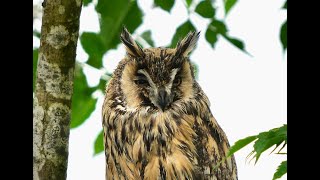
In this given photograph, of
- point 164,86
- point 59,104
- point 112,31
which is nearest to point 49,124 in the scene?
point 59,104

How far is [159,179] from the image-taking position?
2979 mm

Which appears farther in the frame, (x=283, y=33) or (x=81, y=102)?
(x=81, y=102)

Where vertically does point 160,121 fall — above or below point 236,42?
below

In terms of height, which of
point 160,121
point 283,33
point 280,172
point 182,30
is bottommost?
point 280,172

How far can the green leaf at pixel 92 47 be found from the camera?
301 cm

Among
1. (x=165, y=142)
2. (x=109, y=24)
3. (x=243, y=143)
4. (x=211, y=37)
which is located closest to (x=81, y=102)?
(x=165, y=142)

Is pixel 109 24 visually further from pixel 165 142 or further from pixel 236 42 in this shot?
pixel 165 142

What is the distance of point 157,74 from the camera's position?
291cm

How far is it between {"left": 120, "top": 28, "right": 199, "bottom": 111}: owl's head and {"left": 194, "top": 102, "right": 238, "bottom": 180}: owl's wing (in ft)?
0.58

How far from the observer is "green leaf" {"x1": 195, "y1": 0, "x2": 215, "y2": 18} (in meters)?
2.83

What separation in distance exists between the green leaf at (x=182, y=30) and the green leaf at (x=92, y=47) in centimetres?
37

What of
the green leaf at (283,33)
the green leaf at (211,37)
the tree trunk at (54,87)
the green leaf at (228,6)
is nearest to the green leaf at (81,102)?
the green leaf at (211,37)

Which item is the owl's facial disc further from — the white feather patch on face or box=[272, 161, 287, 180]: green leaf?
box=[272, 161, 287, 180]: green leaf

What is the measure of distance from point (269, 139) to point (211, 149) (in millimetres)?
1567
